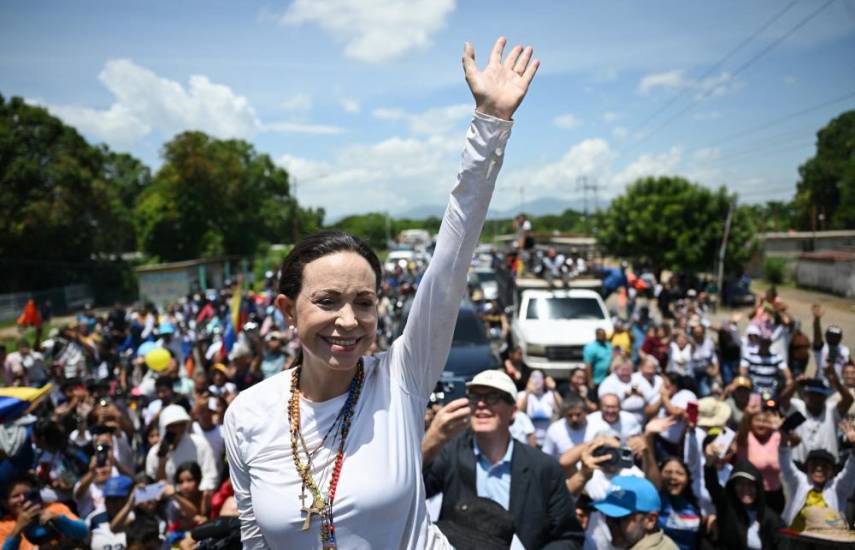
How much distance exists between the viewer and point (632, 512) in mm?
3303

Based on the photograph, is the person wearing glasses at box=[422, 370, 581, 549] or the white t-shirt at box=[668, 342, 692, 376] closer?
the person wearing glasses at box=[422, 370, 581, 549]

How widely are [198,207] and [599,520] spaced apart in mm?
38257

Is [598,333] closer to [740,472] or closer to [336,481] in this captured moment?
[740,472]

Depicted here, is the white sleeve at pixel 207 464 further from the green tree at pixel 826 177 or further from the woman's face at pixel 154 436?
the green tree at pixel 826 177

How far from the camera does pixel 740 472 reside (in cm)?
414

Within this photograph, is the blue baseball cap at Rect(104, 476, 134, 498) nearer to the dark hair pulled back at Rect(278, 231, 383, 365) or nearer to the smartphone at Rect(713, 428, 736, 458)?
the dark hair pulled back at Rect(278, 231, 383, 365)

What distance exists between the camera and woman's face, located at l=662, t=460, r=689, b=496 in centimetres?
429

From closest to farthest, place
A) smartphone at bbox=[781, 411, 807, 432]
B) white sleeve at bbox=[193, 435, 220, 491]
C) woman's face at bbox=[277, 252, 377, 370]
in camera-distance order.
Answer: woman's face at bbox=[277, 252, 377, 370]
white sleeve at bbox=[193, 435, 220, 491]
smartphone at bbox=[781, 411, 807, 432]

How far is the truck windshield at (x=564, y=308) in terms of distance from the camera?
12.2 m

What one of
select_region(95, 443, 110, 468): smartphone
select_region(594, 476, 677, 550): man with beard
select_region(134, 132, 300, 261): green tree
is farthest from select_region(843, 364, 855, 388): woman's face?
select_region(134, 132, 300, 261): green tree

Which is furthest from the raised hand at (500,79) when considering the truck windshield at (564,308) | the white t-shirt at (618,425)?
the truck windshield at (564,308)

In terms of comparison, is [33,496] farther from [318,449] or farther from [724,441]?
[724,441]

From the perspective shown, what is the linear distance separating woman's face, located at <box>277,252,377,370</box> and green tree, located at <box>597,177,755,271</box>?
3268cm

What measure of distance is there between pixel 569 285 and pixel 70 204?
84.7 ft
